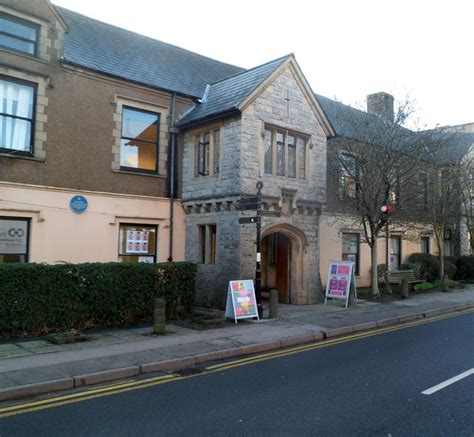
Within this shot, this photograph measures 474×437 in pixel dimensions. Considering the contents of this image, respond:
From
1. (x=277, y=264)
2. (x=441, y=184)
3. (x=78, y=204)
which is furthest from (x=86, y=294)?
(x=441, y=184)

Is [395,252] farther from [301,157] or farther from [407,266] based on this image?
[301,157]

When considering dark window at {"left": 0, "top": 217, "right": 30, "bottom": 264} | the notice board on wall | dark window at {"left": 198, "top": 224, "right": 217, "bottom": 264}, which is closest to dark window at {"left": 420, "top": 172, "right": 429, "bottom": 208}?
dark window at {"left": 198, "top": 224, "right": 217, "bottom": 264}

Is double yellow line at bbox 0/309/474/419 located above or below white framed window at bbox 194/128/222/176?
below

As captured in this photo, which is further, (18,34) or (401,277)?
(401,277)

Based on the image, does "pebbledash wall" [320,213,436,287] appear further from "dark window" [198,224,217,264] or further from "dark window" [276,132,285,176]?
"dark window" [198,224,217,264]

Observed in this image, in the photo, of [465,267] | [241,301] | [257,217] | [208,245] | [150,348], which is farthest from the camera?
[465,267]

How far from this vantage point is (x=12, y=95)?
42.1 ft

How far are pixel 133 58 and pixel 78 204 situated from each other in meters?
6.26

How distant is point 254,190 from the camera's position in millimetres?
14656

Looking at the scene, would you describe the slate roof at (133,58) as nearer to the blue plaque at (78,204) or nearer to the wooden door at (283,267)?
the blue plaque at (78,204)

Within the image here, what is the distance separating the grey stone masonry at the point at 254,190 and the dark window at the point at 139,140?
3.89ft

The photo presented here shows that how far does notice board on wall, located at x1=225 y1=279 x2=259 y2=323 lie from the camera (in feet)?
40.3

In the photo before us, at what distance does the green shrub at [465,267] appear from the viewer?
27984 millimetres

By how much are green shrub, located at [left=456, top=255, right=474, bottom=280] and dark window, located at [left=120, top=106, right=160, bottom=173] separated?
21.4 meters
